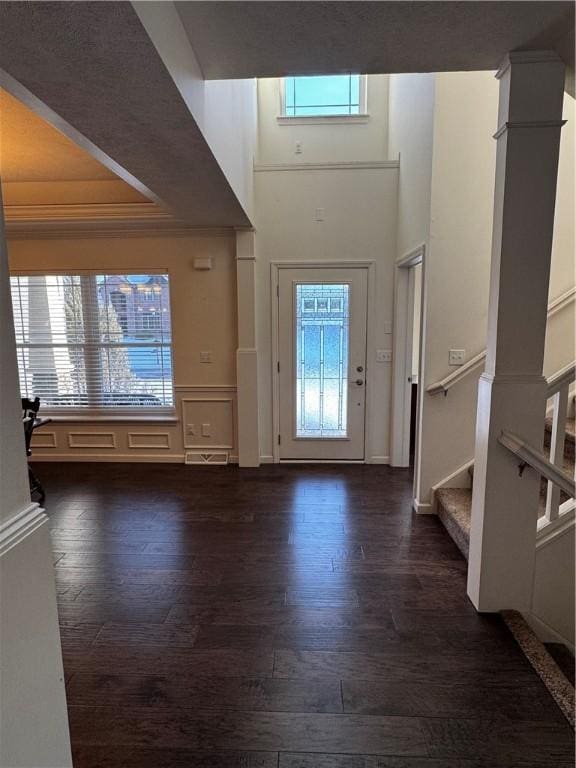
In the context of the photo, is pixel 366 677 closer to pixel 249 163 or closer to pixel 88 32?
pixel 88 32

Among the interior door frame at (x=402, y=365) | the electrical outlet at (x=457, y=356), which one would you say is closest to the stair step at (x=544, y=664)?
the electrical outlet at (x=457, y=356)

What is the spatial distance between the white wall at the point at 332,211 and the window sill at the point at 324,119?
4cm

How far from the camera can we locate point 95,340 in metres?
4.30

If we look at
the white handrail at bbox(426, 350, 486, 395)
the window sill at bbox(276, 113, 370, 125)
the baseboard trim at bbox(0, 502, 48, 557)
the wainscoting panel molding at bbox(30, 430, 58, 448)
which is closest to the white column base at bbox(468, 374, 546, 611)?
the white handrail at bbox(426, 350, 486, 395)

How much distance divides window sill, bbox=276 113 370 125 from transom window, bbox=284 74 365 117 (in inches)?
5.1

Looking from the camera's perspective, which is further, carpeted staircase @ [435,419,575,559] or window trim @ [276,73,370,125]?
window trim @ [276,73,370,125]

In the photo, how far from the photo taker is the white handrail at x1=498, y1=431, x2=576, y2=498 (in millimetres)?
1728

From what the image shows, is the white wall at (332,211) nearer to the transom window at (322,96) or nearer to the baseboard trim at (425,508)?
the transom window at (322,96)

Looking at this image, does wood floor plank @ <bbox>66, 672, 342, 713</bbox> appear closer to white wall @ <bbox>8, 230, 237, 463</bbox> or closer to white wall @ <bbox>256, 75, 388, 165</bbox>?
white wall @ <bbox>8, 230, 237, 463</bbox>

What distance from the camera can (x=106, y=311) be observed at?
4.26m

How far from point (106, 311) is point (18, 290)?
3.11 feet

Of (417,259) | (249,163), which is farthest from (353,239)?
(249,163)

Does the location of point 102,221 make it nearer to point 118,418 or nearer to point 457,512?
point 118,418

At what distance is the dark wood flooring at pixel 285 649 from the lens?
1.45 m
